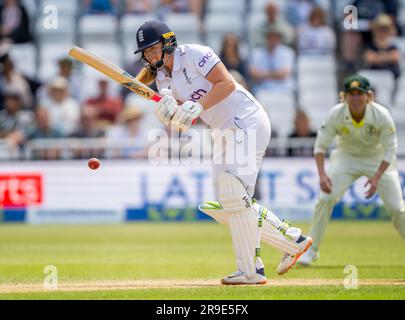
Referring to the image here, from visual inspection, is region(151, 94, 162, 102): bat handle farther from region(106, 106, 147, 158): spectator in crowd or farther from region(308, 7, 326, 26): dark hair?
region(308, 7, 326, 26): dark hair

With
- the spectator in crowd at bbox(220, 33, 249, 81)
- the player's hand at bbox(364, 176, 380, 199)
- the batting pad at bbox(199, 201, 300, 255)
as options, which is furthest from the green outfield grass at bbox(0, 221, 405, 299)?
the spectator in crowd at bbox(220, 33, 249, 81)

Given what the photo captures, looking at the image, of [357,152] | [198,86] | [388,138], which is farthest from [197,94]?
[357,152]

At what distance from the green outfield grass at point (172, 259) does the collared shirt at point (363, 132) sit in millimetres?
1139

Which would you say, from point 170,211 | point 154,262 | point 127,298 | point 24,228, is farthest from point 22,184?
point 127,298

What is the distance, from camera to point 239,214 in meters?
7.02

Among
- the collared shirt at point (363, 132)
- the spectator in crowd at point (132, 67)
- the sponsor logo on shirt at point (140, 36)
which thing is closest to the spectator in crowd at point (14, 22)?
the spectator in crowd at point (132, 67)

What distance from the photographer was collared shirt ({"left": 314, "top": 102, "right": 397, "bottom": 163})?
886 cm

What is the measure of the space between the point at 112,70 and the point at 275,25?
10.4 metres

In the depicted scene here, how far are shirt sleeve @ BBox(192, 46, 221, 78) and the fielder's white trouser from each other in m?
2.74

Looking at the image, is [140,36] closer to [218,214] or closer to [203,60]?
[203,60]

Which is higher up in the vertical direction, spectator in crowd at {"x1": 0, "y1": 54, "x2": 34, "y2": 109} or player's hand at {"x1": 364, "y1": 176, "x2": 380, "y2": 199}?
A: spectator in crowd at {"x1": 0, "y1": 54, "x2": 34, "y2": 109}

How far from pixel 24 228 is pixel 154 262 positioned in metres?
5.30

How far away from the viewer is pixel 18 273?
27.3ft

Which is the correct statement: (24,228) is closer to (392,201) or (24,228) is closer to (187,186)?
(187,186)
